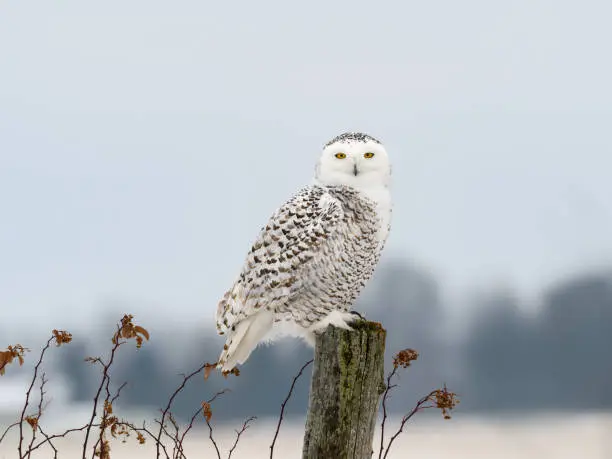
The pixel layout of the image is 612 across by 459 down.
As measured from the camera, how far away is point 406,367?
3.27 metres

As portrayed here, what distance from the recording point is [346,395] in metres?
3.22

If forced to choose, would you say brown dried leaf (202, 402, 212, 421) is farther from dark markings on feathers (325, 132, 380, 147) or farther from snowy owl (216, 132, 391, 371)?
dark markings on feathers (325, 132, 380, 147)

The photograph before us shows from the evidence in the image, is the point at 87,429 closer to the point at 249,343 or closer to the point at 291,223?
the point at 249,343

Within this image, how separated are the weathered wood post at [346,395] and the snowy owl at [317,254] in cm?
22

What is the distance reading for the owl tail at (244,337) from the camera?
3701mm

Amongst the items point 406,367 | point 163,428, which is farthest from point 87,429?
point 406,367

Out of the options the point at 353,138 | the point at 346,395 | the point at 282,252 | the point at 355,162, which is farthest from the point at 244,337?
the point at 353,138

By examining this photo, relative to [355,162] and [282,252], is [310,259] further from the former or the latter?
[355,162]

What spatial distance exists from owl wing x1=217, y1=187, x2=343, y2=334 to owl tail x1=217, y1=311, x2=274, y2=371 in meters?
0.06

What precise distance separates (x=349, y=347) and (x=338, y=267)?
462 mm

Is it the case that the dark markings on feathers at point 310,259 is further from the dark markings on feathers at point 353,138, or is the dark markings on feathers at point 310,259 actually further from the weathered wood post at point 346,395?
the weathered wood post at point 346,395

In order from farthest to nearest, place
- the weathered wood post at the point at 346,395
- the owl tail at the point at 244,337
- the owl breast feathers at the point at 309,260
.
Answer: the owl tail at the point at 244,337, the owl breast feathers at the point at 309,260, the weathered wood post at the point at 346,395

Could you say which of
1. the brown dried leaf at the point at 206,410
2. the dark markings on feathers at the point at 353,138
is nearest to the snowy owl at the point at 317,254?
the dark markings on feathers at the point at 353,138

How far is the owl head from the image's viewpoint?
3701mm
